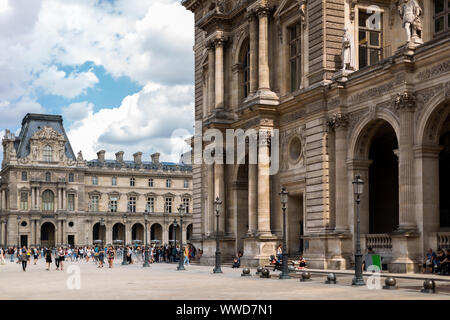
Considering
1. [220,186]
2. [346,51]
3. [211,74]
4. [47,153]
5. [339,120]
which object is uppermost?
[47,153]

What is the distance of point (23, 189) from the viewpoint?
132m

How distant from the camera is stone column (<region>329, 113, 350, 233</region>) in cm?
3831

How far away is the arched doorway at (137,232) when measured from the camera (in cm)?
14675

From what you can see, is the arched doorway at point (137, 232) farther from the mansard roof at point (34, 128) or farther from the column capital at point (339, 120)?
the column capital at point (339, 120)

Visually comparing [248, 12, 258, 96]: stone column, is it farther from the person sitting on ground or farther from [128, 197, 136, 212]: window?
[128, 197, 136, 212]: window

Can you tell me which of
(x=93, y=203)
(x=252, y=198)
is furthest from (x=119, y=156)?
(x=252, y=198)

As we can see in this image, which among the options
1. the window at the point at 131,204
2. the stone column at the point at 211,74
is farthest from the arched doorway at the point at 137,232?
the stone column at the point at 211,74

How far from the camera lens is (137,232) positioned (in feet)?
484

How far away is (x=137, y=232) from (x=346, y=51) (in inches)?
4451

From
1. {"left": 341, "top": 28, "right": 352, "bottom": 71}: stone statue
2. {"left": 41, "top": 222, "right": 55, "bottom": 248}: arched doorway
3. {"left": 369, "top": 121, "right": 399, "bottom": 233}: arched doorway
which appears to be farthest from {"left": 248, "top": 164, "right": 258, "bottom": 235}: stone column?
{"left": 41, "top": 222, "right": 55, "bottom": 248}: arched doorway

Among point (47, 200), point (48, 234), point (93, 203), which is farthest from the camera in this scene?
point (93, 203)

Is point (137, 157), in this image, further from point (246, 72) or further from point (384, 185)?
point (384, 185)
